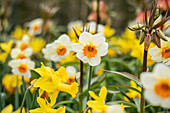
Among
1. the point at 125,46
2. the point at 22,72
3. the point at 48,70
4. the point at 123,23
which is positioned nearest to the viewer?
the point at 48,70

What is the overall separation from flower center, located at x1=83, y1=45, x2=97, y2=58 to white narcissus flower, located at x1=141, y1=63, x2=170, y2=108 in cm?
39

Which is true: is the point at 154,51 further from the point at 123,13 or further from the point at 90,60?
the point at 123,13

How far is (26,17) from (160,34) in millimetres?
4637

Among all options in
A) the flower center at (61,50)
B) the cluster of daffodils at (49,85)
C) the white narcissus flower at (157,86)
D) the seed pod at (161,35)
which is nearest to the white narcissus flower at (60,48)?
the flower center at (61,50)

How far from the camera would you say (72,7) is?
Answer: 16.2 feet

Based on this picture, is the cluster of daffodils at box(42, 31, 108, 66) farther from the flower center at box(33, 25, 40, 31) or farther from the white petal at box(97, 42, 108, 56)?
the flower center at box(33, 25, 40, 31)

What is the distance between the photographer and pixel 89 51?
0.93 m

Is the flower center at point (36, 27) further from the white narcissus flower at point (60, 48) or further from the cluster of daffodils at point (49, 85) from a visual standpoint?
the cluster of daffodils at point (49, 85)

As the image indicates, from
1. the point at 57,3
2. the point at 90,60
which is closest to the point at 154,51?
the point at 90,60

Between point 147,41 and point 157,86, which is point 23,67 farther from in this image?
point 157,86

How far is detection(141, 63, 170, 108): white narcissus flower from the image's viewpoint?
0.55m

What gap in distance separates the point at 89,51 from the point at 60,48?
29 centimetres

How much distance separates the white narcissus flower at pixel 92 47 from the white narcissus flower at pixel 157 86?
38cm

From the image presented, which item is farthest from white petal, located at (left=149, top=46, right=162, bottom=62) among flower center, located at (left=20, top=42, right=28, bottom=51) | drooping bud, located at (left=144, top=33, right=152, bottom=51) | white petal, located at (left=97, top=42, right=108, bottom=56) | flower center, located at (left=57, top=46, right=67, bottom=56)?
flower center, located at (left=20, top=42, right=28, bottom=51)
